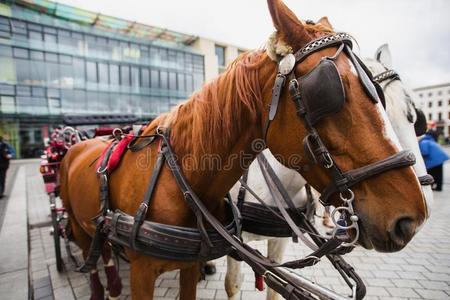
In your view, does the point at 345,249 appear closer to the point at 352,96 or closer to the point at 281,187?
the point at 281,187

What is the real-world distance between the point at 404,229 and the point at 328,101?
0.53m

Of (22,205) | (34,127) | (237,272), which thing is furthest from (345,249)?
(34,127)

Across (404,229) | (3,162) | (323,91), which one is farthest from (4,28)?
(404,229)

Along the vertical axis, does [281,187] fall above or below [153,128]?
below

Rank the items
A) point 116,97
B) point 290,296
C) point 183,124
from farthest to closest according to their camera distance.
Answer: point 116,97, point 183,124, point 290,296

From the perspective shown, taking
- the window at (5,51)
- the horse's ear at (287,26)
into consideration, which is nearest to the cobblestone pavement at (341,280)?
the horse's ear at (287,26)

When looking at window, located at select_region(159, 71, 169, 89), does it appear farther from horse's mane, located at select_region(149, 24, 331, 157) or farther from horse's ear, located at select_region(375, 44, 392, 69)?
horse's mane, located at select_region(149, 24, 331, 157)

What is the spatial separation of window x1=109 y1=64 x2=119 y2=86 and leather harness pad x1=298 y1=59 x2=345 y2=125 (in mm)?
29553

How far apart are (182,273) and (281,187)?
0.99 meters

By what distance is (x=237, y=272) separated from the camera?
2381 millimetres

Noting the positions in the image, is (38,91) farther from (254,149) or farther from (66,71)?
(254,149)

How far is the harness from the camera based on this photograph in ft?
3.07

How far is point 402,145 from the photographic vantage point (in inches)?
67.3

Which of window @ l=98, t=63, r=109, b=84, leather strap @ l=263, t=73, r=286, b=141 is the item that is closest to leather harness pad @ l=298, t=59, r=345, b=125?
leather strap @ l=263, t=73, r=286, b=141
